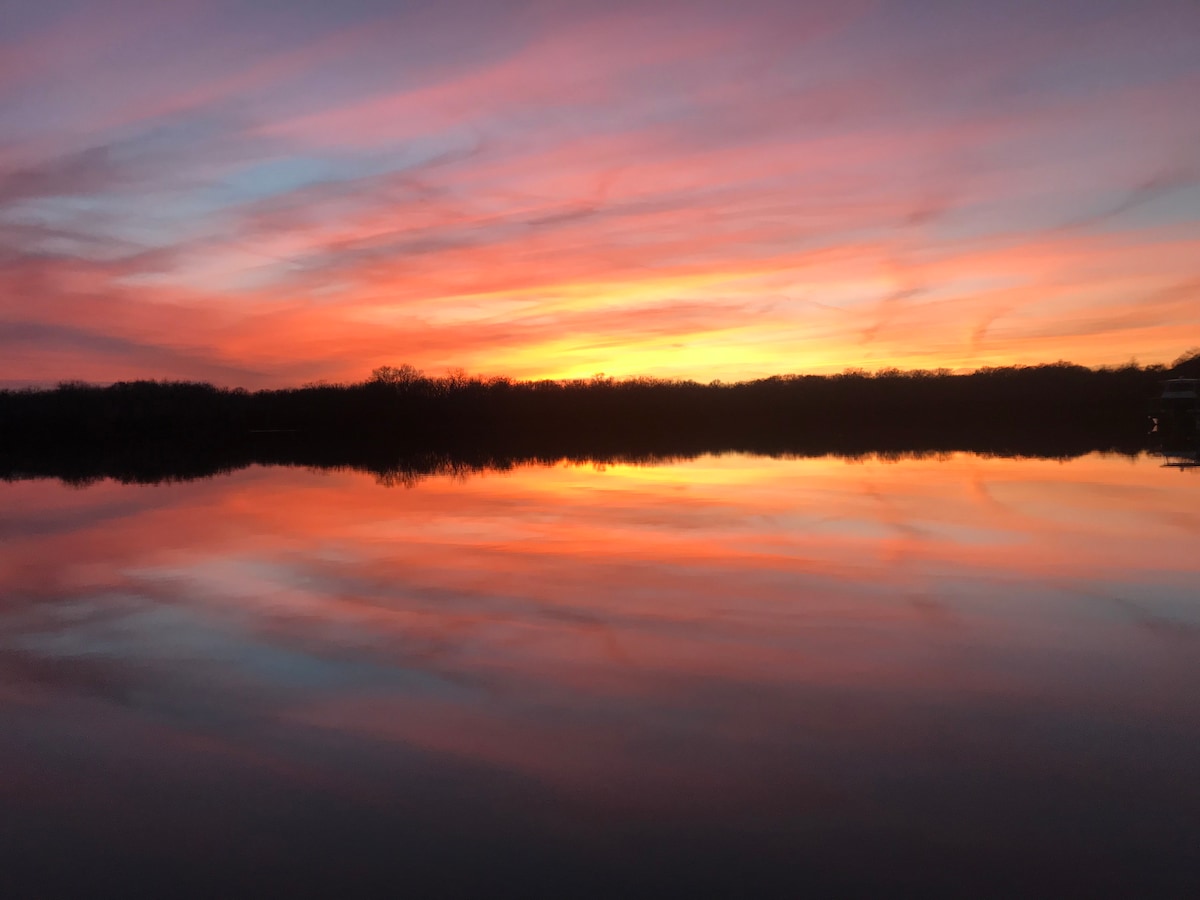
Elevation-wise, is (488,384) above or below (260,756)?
above

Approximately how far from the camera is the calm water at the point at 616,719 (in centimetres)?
395

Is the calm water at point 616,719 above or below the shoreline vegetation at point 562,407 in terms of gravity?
below

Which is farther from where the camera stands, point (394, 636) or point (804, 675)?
point (394, 636)

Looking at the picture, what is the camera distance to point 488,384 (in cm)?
10100

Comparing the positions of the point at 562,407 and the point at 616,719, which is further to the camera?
the point at 562,407

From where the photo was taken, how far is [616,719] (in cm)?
556

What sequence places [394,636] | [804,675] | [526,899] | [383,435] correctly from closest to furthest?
[526,899] < [804,675] < [394,636] < [383,435]

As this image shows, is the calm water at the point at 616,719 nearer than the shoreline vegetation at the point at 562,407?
Yes

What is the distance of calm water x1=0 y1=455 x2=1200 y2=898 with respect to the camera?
156 inches

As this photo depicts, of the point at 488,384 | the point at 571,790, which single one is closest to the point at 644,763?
the point at 571,790

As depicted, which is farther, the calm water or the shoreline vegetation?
the shoreline vegetation

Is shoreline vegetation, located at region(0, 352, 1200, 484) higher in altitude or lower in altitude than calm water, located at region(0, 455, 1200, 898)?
higher

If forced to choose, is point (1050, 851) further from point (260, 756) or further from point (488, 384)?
point (488, 384)

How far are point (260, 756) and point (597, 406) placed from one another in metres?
87.6
